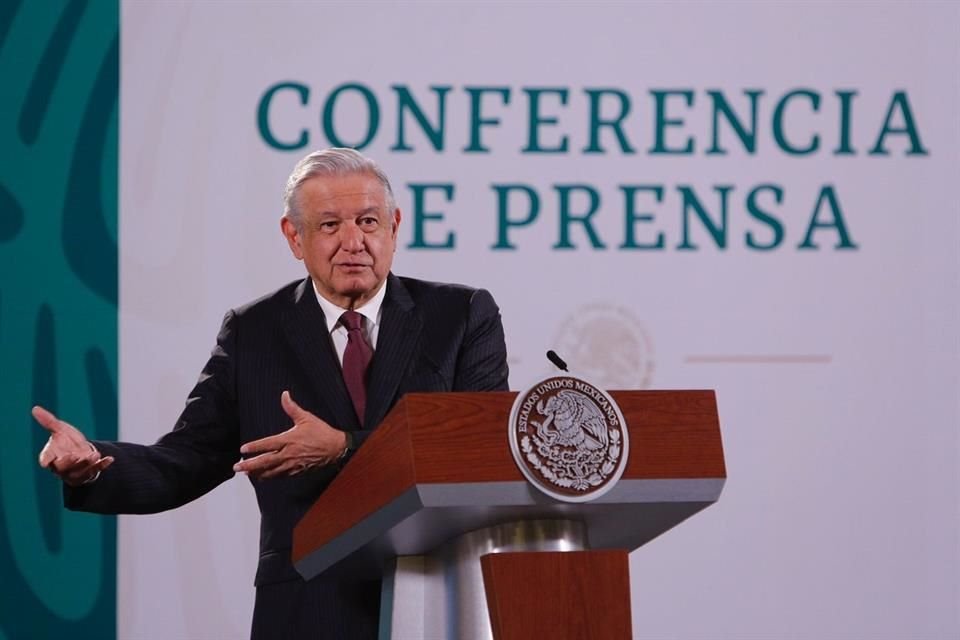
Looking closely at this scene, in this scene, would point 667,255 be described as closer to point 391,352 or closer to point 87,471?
point 391,352

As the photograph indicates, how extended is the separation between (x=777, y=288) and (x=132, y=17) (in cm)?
184

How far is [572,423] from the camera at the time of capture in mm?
1714

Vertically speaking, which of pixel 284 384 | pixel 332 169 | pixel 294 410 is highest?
pixel 332 169

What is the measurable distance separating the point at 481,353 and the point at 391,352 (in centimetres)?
16

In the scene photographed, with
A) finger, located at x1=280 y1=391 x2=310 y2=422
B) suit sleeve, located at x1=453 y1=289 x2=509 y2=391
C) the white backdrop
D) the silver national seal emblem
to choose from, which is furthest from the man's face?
the white backdrop

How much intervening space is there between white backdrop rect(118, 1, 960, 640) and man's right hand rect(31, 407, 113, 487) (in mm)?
1572

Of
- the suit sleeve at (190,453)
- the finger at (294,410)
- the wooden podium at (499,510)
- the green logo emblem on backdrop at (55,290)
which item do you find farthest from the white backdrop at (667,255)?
the wooden podium at (499,510)

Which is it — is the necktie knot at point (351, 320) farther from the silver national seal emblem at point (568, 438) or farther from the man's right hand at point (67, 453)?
the silver national seal emblem at point (568, 438)

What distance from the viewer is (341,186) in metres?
2.44

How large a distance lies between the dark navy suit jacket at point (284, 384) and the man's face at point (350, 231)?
0.06 metres

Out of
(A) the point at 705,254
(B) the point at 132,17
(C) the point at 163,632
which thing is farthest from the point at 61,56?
(A) the point at 705,254

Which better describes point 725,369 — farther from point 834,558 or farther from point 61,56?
point 61,56

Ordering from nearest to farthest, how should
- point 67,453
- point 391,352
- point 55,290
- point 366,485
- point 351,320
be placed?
point 366,485, point 67,453, point 391,352, point 351,320, point 55,290

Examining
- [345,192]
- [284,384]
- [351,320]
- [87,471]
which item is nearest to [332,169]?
[345,192]
